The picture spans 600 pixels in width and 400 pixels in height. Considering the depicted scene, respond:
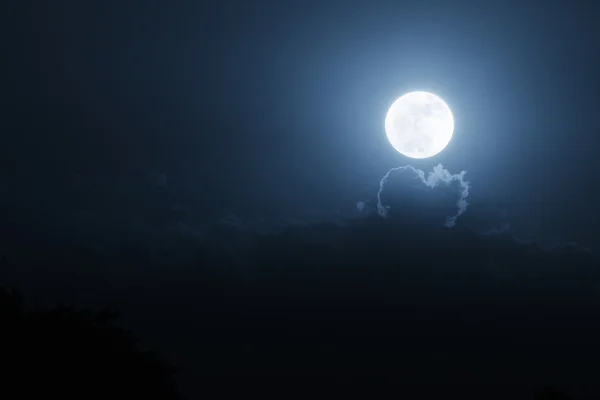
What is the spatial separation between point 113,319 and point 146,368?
9.01 ft

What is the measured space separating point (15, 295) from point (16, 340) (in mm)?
2952

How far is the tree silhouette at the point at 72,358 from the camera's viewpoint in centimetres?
2047

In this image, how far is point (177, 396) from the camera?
85.5ft

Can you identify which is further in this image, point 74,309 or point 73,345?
point 74,309

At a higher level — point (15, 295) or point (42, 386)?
point (15, 295)

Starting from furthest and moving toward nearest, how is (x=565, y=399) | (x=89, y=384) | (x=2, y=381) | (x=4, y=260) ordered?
(x=565, y=399) → (x=4, y=260) → (x=89, y=384) → (x=2, y=381)

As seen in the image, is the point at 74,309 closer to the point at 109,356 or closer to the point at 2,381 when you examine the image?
the point at 109,356

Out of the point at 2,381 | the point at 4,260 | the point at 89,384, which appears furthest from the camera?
the point at 4,260

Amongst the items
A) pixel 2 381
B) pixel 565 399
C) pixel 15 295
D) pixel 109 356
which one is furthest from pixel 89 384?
pixel 565 399

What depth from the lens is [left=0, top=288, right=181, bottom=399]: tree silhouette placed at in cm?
2047

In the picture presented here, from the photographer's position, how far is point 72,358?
70.7 feet

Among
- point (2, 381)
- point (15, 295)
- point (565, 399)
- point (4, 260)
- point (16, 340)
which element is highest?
point (565, 399)

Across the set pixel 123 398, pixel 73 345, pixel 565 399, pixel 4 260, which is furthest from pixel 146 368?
pixel 565 399

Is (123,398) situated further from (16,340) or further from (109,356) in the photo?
(16,340)
